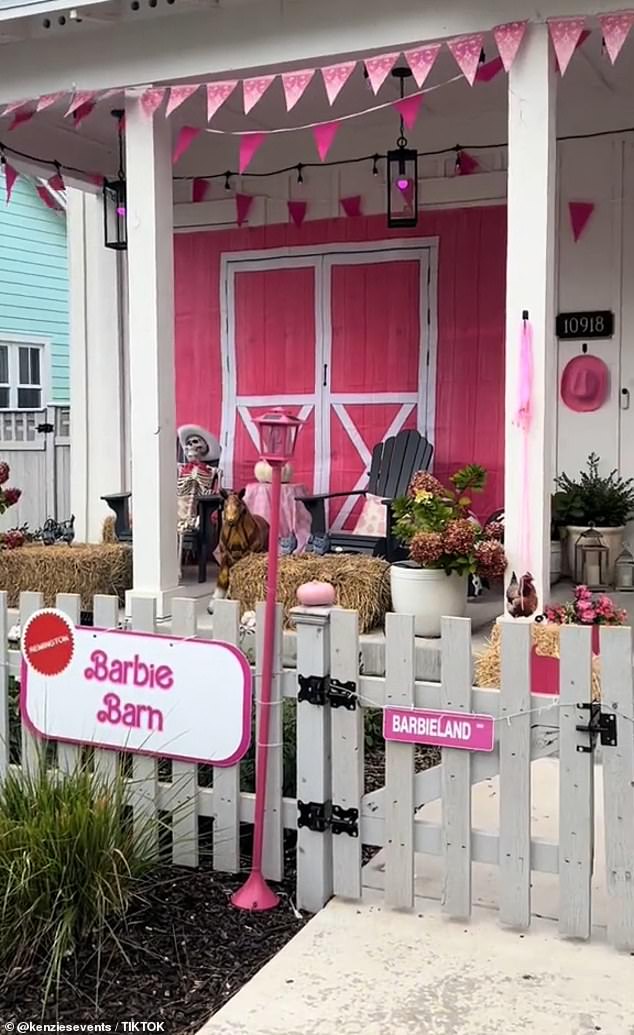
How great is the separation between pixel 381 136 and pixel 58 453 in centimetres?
494

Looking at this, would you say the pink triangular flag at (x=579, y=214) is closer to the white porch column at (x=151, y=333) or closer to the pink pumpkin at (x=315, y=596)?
the white porch column at (x=151, y=333)

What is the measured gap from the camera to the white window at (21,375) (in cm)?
1283

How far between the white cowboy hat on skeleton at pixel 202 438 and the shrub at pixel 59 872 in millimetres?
4583

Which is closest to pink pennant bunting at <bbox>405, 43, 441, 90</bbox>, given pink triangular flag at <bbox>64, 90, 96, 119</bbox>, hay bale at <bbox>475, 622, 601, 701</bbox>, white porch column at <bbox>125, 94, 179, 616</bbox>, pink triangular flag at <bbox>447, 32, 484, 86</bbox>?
pink triangular flag at <bbox>447, 32, 484, 86</bbox>

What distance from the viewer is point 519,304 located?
4617 millimetres

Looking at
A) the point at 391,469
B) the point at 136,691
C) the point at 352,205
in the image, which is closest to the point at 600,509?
the point at 391,469

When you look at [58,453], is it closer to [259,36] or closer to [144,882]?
[259,36]

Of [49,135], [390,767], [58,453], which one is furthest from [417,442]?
[58,453]

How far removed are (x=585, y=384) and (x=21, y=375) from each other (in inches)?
334

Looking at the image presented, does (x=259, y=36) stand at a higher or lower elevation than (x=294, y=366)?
higher

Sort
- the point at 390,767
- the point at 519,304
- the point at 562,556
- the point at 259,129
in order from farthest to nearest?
the point at 259,129
the point at 562,556
the point at 519,304
the point at 390,767

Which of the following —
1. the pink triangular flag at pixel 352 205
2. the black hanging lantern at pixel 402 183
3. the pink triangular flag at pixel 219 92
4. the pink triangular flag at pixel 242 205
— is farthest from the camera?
the pink triangular flag at pixel 242 205

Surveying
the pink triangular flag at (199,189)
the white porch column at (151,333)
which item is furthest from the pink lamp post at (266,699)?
the pink triangular flag at (199,189)

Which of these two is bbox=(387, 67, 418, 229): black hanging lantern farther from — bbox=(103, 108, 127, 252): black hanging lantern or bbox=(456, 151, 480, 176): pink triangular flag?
bbox=(103, 108, 127, 252): black hanging lantern
